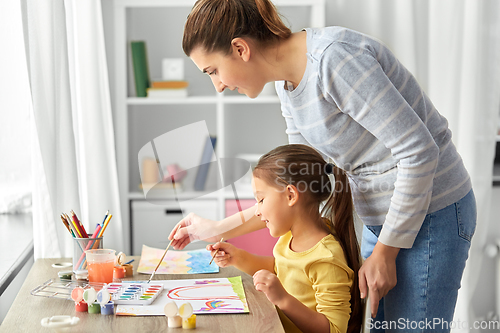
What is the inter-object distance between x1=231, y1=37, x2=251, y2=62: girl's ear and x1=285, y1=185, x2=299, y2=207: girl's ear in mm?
336

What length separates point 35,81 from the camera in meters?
1.58

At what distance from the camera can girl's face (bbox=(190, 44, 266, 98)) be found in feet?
3.17

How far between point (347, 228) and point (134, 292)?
1.65ft

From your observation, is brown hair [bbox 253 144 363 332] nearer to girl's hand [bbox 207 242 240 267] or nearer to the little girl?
the little girl

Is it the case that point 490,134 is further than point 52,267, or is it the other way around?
point 490,134

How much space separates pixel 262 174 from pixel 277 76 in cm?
28

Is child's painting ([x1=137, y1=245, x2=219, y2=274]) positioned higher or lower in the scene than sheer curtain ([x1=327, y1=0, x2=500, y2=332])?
lower

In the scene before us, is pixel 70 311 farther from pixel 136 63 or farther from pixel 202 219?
pixel 136 63

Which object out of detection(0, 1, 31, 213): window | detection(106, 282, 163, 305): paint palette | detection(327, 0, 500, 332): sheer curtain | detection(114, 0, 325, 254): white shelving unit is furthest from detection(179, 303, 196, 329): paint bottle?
detection(327, 0, 500, 332): sheer curtain

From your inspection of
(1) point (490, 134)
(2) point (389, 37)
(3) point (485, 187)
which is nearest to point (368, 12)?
(2) point (389, 37)

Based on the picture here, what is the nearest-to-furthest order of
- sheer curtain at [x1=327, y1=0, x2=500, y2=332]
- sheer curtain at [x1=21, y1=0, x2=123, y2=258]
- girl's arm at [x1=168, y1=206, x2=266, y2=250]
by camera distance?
1. girl's arm at [x1=168, y1=206, x2=266, y2=250]
2. sheer curtain at [x1=21, y1=0, x2=123, y2=258]
3. sheer curtain at [x1=327, y1=0, x2=500, y2=332]

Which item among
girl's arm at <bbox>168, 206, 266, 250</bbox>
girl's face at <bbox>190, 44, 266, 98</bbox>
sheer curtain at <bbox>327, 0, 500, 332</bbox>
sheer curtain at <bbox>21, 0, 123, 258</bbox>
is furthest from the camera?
sheer curtain at <bbox>327, 0, 500, 332</bbox>

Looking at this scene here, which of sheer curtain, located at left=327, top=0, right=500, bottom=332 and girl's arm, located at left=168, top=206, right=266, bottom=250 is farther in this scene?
sheer curtain, located at left=327, top=0, right=500, bottom=332

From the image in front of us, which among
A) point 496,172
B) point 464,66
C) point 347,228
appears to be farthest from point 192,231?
point 496,172
